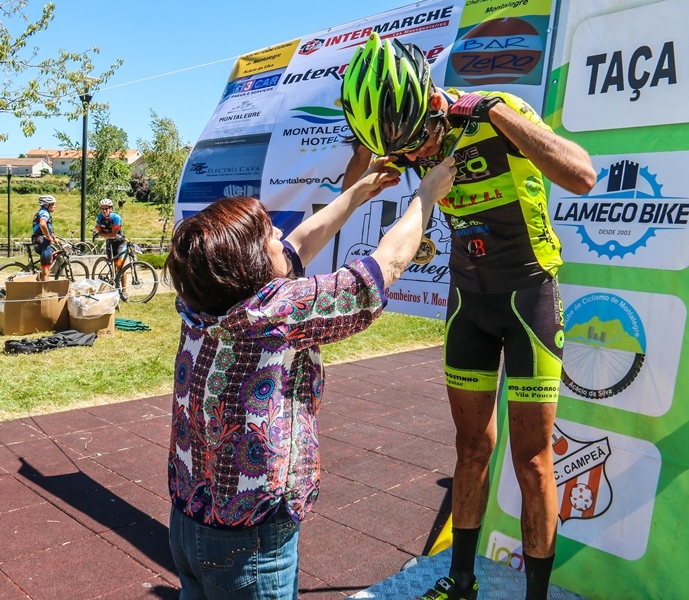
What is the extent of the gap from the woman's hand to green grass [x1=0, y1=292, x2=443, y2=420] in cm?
479

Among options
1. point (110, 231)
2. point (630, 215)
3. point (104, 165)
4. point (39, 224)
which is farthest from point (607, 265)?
point (104, 165)

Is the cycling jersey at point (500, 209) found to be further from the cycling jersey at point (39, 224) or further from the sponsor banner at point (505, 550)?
the cycling jersey at point (39, 224)

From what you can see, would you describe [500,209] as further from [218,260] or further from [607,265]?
[218,260]

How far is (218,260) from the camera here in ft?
5.56

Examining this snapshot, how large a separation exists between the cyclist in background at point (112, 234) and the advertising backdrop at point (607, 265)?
10192mm

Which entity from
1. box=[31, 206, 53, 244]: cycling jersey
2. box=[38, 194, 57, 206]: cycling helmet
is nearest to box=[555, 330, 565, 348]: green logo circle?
box=[31, 206, 53, 244]: cycling jersey

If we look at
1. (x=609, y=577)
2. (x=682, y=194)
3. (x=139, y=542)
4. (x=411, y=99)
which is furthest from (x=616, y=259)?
(x=139, y=542)

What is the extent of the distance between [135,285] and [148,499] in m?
9.81

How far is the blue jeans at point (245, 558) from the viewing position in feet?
5.72

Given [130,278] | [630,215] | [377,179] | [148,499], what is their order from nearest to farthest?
[377,179] < [630,215] < [148,499] < [130,278]

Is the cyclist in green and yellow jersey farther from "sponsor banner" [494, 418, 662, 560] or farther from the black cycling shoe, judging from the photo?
"sponsor banner" [494, 418, 662, 560]

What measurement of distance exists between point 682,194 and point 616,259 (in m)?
0.37

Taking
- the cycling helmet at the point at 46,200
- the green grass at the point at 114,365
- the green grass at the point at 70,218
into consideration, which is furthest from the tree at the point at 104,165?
the green grass at the point at 114,365

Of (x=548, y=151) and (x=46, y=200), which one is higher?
(x=548, y=151)
